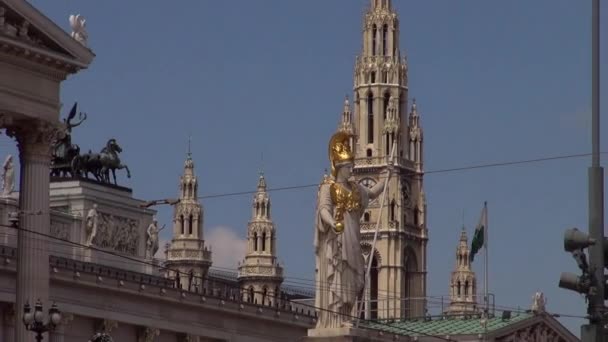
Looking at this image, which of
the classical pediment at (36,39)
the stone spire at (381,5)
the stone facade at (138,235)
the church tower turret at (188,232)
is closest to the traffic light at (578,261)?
the stone facade at (138,235)

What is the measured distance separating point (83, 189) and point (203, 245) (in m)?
71.5

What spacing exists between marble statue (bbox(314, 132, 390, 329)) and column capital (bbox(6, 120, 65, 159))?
1194 centimetres

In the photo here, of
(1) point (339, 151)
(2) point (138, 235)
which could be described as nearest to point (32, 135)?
(1) point (339, 151)

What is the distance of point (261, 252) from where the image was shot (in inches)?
6201

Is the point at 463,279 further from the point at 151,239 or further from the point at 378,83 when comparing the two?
the point at 151,239

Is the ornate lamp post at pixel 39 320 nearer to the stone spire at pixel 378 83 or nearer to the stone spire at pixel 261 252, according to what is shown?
the stone spire at pixel 261 252

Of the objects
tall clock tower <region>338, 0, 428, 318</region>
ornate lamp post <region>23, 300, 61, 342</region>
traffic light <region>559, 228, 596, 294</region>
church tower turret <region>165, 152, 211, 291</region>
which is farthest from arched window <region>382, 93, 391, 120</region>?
traffic light <region>559, 228, 596, 294</region>

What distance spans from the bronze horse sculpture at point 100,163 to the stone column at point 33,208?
31586 millimetres

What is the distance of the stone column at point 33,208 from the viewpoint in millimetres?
52219

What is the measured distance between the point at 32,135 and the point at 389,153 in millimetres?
112579

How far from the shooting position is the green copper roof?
82938mm

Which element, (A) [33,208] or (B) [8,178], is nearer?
(A) [33,208]

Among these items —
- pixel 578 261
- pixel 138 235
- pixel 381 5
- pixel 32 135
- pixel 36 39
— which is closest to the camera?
pixel 578 261

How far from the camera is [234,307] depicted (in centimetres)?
8869
